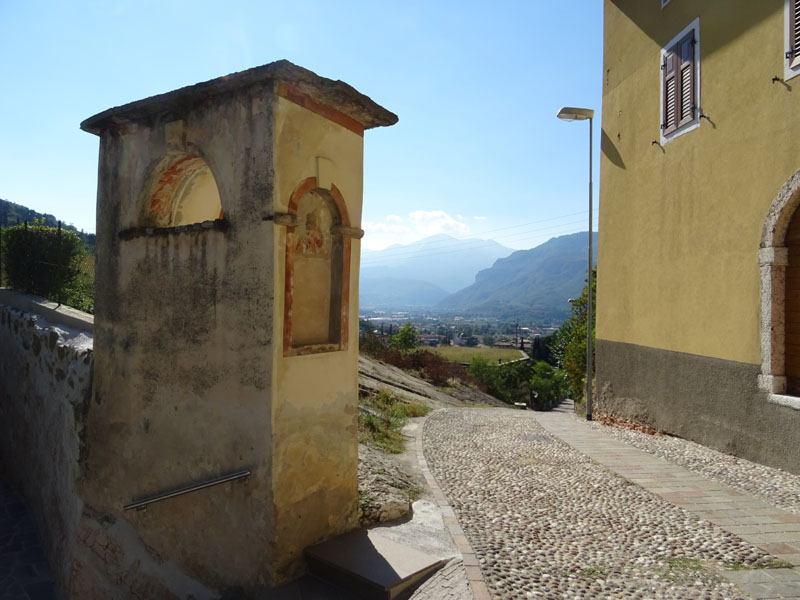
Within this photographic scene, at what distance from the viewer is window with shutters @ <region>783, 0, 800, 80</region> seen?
654 centimetres

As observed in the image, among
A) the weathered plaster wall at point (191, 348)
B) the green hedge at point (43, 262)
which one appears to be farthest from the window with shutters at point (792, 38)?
the green hedge at point (43, 262)

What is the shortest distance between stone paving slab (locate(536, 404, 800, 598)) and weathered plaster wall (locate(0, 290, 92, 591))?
6.65m

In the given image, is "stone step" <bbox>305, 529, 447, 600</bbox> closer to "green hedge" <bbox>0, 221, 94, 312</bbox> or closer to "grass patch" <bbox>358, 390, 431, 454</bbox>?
"grass patch" <bbox>358, 390, 431, 454</bbox>

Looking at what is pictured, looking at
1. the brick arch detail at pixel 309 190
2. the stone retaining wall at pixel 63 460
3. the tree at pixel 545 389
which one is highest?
the brick arch detail at pixel 309 190

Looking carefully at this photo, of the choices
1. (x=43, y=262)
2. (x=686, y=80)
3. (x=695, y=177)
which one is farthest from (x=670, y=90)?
(x=43, y=262)

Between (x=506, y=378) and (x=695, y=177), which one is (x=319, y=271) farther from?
(x=506, y=378)

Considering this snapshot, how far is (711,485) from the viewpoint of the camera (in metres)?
6.36

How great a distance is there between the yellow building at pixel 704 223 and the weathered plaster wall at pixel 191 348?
6570 mm

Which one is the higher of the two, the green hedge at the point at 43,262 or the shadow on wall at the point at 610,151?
the shadow on wall at the point at 610,151

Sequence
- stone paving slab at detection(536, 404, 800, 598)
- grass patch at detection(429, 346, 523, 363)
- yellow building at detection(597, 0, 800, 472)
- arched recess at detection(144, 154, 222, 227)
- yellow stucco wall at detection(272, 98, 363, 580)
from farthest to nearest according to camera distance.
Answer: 1. grass patch at detection(429, 346, 523, 363)
2. yellow building at detection(597, 0, 800, 472)
3. arched recess at detection(144, 154, 222, 227)
4. yellow stucco wall at detection(272, 98, 363, 580)
5. stone paving slab at detection(536, 404, 800, 598)

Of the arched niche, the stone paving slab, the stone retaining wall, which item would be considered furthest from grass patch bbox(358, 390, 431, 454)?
the arched niche

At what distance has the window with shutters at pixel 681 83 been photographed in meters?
8.52

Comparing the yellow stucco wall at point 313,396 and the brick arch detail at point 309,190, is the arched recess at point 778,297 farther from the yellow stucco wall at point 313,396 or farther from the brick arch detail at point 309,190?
the brick arch detail at point 309,190

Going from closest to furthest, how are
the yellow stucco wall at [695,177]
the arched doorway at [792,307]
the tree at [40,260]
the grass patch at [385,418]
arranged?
the arched doorway at [792,307] → the yellow stucco wall at [695,177] → the grass patch at [385,418] → the tree at [40,260]
